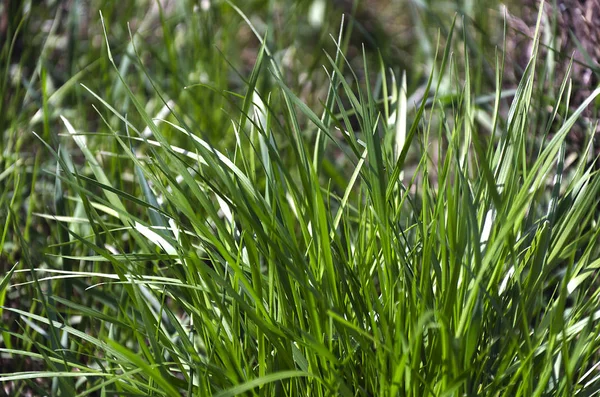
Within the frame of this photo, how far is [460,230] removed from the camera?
724mm

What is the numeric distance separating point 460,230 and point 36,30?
1476 millimetres

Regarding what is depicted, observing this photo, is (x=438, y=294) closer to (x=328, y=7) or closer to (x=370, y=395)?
(x=370, y=395)

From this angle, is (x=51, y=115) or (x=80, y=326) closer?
(x=80, y=326)

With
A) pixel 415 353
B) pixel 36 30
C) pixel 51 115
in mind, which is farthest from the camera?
pixel 36 30

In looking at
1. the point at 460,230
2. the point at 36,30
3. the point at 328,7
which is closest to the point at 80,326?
the point at 460,230

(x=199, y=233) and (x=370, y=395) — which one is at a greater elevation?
(x=199, y=233)

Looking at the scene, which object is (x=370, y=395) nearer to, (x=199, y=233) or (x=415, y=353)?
(x=415, y=353)

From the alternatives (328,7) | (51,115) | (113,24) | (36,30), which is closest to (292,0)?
(328,7)

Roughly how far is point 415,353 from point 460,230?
13cm

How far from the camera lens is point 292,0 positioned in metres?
2.19

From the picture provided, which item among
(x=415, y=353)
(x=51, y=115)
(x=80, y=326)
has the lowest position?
(x=80, y=326)

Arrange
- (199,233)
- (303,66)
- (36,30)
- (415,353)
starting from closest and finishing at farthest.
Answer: (415,353)
(199,233)
(36,30)
(303,66)

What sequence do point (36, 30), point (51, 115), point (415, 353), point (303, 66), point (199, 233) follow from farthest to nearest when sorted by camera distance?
point (303, 66), point (36, 30), point (51, 115), point (199, 233), point (415, 353)

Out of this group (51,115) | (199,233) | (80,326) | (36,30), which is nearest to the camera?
(199,233)
